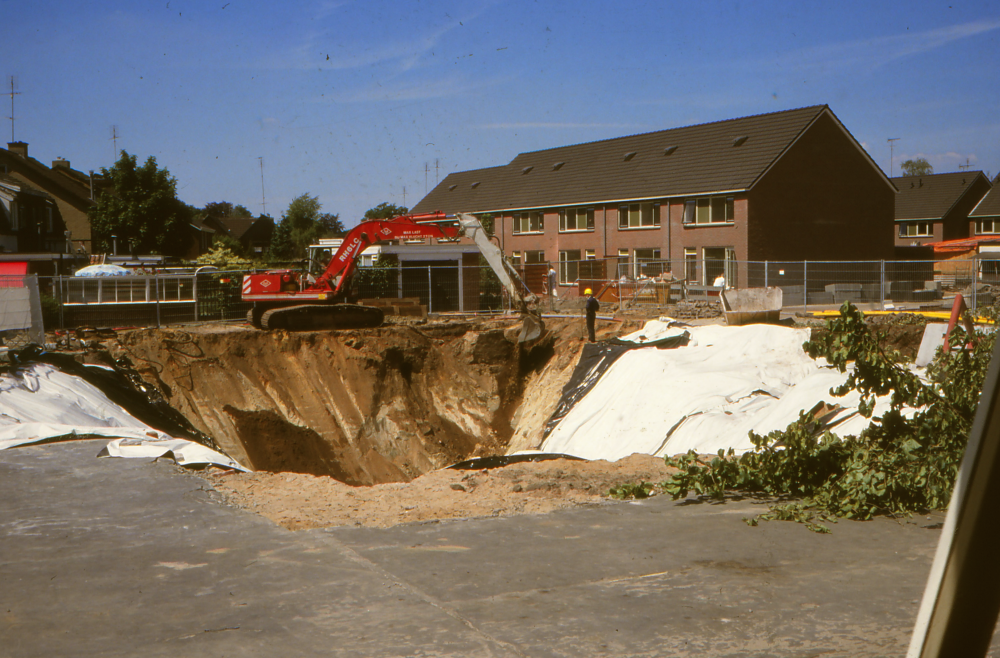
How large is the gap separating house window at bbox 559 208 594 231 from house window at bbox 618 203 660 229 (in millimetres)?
2095

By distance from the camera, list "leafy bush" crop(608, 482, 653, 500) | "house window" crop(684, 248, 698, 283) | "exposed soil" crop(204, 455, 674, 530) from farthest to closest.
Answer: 1. "house window" crop(684, 248, 698, 283)
2. "leafy bush" crop(608, 482, 653, 500)
3. "exposed soil" crop(204, 455, 674, 530)

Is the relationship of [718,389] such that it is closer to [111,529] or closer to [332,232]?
[111,529]

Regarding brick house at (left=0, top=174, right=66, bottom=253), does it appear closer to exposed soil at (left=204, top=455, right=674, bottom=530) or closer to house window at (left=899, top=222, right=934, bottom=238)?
exposed soil at (left=204, top=455, right=674, bottom=530)

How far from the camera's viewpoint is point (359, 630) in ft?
14.6

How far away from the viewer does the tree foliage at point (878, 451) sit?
6664 mm

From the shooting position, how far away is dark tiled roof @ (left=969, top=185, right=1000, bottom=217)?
6113 cm

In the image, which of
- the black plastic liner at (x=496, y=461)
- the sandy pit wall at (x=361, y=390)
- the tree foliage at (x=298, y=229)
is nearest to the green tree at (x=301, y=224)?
the tree foliage at (x=298, y=229)

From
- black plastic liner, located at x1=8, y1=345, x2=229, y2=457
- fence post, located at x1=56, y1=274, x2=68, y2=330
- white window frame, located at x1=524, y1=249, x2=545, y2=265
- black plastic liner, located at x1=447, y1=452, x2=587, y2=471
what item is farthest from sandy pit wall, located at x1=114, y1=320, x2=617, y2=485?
white window frame, located at x1=524, y1=249, x2=545, y2=265

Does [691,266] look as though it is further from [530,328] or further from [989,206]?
[989,206]

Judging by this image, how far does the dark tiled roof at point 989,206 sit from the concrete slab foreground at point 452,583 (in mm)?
64609

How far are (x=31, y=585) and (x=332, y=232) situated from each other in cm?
9486

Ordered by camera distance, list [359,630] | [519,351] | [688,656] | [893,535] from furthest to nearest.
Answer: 1. [519,351]
2. [893,535]
3. [359,630]
4. [688,656]

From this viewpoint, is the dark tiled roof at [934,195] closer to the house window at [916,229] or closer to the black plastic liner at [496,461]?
the house window at [916,229]

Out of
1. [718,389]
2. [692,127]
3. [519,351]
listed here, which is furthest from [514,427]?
[692,127]
